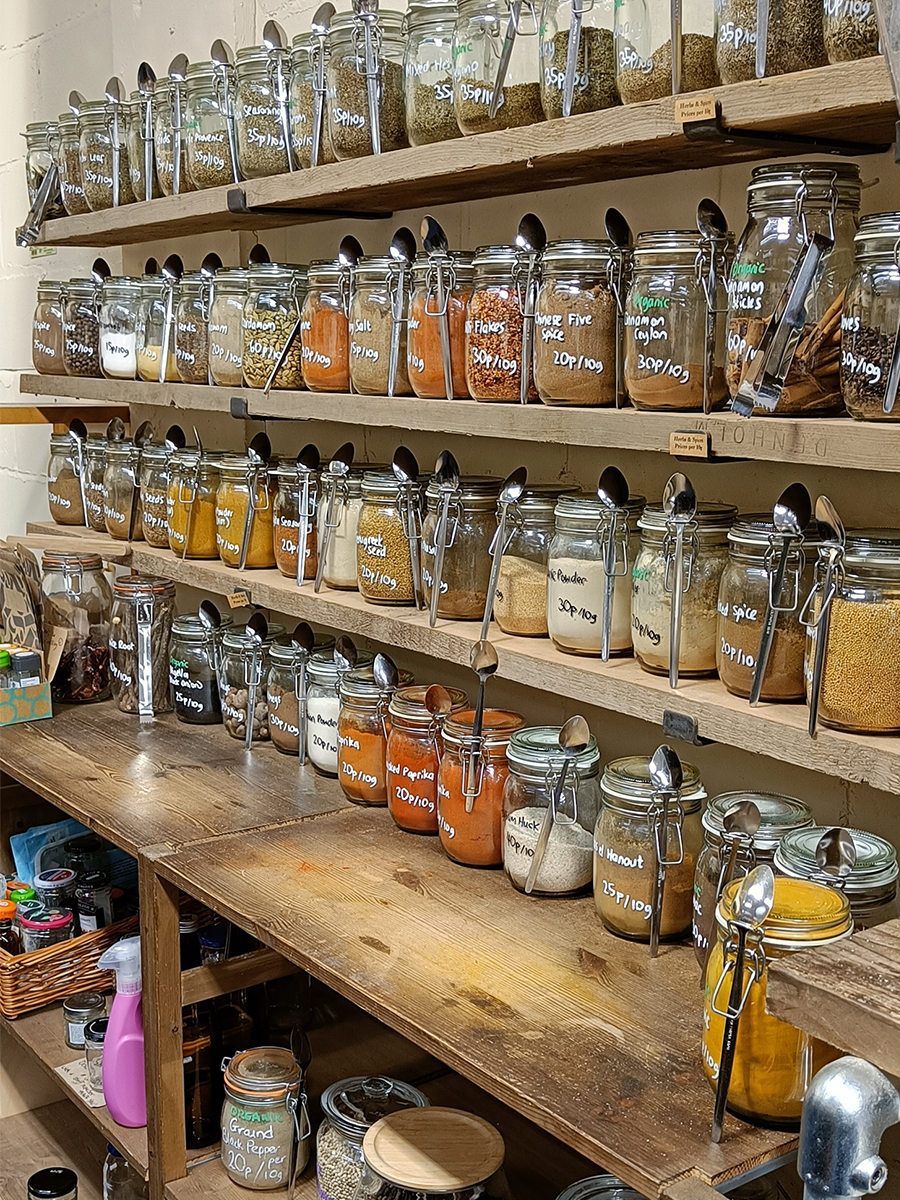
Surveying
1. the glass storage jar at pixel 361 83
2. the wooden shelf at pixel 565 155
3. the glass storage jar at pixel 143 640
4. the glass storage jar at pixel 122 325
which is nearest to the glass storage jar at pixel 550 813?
the wooden shelf at pixel 565 155

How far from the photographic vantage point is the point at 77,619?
2652 millimetres

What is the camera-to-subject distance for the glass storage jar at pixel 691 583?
1.44 meters

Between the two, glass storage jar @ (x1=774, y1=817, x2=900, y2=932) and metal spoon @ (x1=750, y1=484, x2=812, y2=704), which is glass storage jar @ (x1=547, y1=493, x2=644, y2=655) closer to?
metal spoon @ (x1=750, y1=484, x2=812, y2=704)

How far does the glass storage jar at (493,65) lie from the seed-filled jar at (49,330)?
1.34m

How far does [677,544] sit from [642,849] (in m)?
0.34

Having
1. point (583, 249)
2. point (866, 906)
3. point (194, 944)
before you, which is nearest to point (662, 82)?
point (583, 249)

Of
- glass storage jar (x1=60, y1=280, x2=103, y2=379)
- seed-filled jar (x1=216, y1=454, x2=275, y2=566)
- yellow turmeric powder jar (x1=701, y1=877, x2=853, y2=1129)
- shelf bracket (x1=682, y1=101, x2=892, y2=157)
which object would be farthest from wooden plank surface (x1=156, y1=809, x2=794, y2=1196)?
glass storage jar (x1=60, y1=280, x2=103, y2=379)

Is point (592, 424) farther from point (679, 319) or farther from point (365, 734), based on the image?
point (365, 734)

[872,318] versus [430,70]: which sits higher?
[430,70]

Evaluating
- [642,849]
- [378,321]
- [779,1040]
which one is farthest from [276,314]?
[779,1040]

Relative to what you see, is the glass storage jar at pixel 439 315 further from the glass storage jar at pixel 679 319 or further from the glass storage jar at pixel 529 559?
the glass storage jar at pixel 679 319

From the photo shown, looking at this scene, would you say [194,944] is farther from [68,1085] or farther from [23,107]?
[23,107]

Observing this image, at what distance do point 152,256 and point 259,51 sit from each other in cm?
99

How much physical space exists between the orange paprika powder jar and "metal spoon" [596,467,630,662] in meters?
0.22
